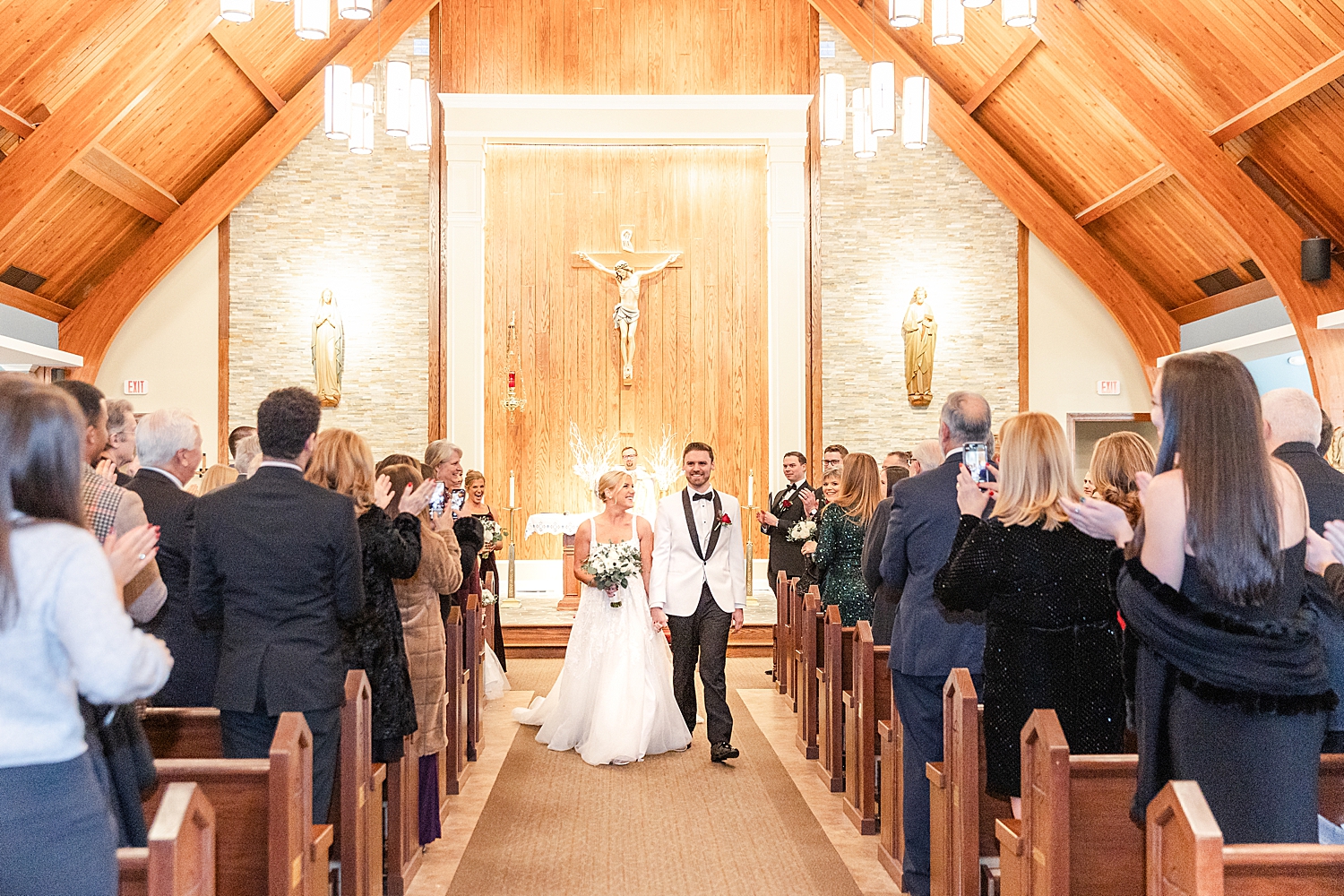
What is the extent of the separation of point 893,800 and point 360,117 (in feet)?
25.2

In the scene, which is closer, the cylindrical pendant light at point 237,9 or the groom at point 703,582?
the groom at point 703,582

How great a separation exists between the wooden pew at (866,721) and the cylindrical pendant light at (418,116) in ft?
22.4

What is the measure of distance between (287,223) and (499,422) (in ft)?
9.38

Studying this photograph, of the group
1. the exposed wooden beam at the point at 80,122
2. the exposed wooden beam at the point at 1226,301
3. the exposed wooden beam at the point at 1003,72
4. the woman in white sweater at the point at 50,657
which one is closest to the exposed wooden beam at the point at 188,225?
the exposed wooden beam at the point at 80,122

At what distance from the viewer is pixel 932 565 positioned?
3734mm

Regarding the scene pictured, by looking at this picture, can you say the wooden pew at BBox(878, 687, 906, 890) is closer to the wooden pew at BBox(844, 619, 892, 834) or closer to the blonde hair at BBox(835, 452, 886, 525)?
the wooden pew at BBox(844, 619, 892, 834)

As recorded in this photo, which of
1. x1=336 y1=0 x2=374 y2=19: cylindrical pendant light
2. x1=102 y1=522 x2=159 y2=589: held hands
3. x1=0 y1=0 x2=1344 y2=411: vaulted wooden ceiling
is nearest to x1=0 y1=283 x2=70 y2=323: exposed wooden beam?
x1=0 y1=0 x2=1344 y2=411: vaulted wooden ceiling

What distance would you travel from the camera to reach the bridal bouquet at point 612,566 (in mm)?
6059

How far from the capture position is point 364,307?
11.7 m

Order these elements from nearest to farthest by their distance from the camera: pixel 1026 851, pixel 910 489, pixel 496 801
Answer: pixel 1026 851 < pixel 910 489 < pixel 496 801

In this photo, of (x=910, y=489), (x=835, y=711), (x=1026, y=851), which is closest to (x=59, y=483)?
(x=1026, y=851)

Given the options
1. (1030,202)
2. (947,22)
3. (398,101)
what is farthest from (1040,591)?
(1030,202)

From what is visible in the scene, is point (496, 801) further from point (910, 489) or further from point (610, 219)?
point (610, 219)

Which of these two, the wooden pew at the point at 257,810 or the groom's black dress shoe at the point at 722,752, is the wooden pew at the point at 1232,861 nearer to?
the wooden pew at the point at 257,810
